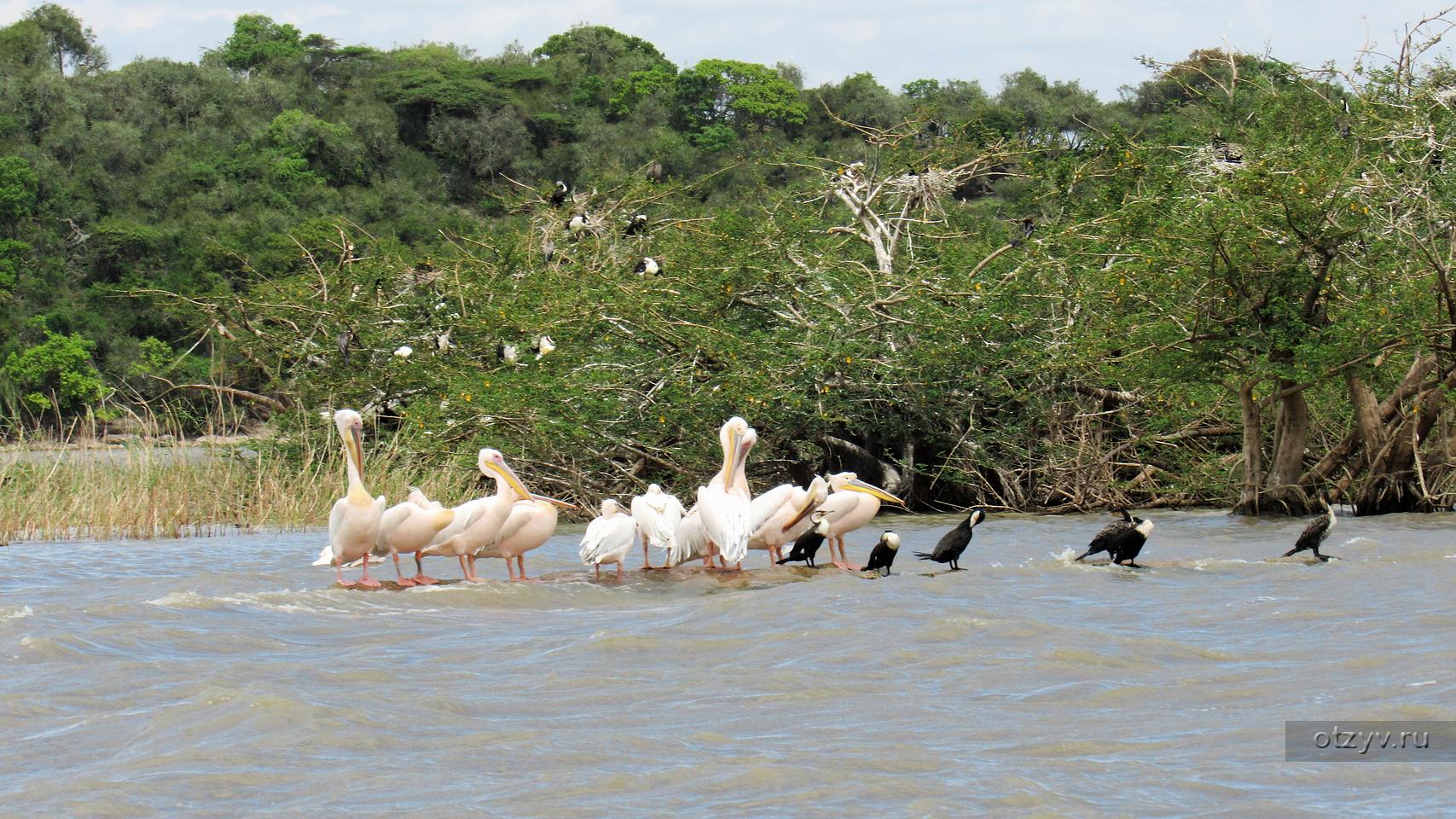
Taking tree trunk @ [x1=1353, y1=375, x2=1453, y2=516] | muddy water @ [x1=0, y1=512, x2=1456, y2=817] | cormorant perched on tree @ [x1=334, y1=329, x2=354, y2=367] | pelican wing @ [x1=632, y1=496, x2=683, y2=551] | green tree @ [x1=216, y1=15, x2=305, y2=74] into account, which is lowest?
muddy water @ [x1=0, y1=512, x2=1456, y2=817]

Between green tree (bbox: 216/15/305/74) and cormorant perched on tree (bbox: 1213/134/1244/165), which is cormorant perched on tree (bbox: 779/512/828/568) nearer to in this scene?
cormorant perched on tree (bbox: 1213/134/1244/165)

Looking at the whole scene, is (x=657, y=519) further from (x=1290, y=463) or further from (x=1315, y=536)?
(x=1290, y=463)

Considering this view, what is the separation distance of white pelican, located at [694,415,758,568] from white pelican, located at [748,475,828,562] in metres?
0.12

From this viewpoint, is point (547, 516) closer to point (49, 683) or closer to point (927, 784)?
point (49, 683)

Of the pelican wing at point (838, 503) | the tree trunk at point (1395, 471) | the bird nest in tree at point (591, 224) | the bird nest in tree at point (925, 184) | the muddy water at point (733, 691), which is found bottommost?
the muddy water at point (733, 691)

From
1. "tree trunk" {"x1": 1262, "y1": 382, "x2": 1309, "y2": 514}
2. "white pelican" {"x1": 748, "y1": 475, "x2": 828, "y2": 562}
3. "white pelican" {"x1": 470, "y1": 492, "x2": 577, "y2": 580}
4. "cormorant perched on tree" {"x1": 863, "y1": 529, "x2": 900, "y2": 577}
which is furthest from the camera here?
"tree trunk" {"x1": 1262, "y1": 382, "x2": 1309, "y2": 514}

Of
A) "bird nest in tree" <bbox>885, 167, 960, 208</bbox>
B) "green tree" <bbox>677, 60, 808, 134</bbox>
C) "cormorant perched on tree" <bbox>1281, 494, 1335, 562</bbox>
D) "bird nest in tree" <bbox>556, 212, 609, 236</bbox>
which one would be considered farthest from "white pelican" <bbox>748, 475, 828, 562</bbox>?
"green tree" <bbox>677, 60, 808, 134</bbox>

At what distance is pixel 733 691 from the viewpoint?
238 inches

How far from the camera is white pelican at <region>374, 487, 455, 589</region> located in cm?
844

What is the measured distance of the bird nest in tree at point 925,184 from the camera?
17.0 meters

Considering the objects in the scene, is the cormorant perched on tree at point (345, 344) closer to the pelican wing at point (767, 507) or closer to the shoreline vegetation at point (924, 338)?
the shoreline vegetation at point (924, 338)

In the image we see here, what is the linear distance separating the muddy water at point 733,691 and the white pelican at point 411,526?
31 cm

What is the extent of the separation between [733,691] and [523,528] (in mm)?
3105
